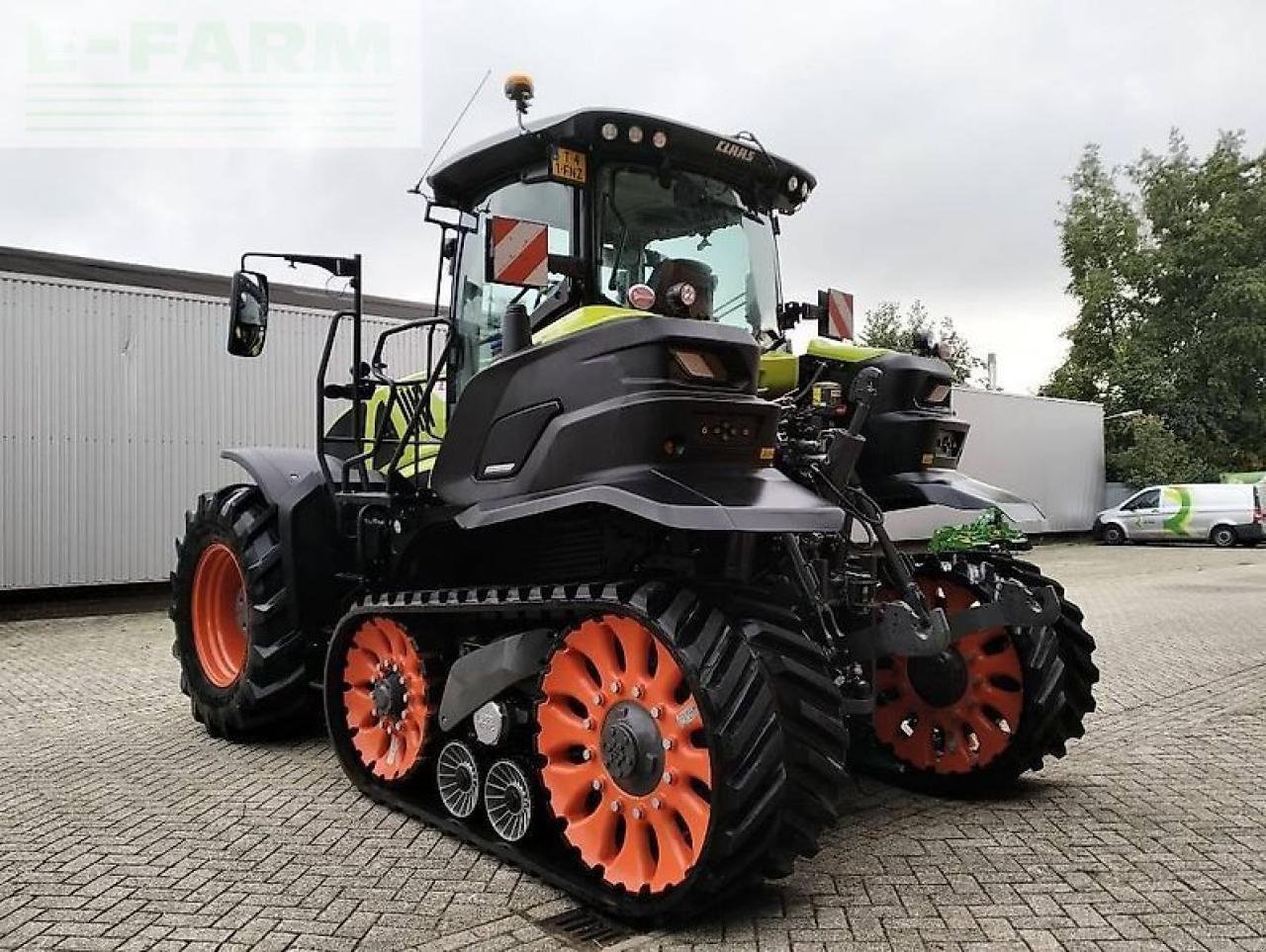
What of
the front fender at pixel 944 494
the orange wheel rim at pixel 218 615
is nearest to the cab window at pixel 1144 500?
the front fender at pixel 944 494

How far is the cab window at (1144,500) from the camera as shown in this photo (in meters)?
27.3

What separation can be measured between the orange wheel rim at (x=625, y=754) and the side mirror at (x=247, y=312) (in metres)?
2.40

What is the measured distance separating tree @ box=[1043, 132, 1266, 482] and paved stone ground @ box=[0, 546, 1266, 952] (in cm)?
2841

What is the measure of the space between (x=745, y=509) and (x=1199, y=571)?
18810 millimetres

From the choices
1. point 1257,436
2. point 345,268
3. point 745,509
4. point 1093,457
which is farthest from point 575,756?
point 1257,436

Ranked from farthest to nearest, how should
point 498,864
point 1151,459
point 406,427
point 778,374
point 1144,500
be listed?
point 1151,459
point 1144,500
point 406,427
point 778,374
point 498,864

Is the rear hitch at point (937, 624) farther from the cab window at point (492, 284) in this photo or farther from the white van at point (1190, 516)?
the white van at point (1190, 516)

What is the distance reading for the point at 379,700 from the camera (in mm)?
4812

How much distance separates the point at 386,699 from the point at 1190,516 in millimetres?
26736

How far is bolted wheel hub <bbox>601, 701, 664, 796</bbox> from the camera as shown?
352 centimetres

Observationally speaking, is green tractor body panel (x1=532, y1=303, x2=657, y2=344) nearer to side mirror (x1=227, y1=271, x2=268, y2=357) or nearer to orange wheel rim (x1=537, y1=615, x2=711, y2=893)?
orange wheel rim (x1=537, y1=615, x2=711, y2=893)

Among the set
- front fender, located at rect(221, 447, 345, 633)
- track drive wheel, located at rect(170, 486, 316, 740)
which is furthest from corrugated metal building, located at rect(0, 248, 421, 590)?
front fender, located at rect(221, 447, 345, 633)

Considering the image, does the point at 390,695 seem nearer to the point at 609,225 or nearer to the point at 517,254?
the point at 517,254

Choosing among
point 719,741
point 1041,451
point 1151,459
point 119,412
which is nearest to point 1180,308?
point 1151,459
